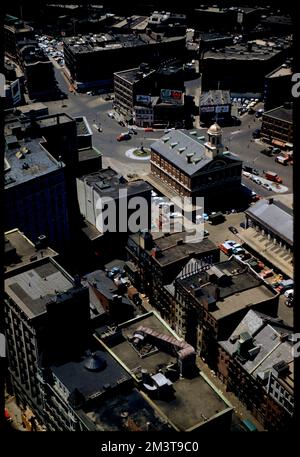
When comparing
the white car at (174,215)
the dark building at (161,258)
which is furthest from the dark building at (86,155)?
the dark building at (161,258)

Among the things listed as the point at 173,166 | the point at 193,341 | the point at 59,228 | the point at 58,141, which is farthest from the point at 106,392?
the point at 173,166

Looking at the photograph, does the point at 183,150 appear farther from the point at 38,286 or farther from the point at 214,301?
the point at 38,286

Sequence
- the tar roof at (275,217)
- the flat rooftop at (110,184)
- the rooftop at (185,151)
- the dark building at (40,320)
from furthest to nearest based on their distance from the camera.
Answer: the rooftop at (185,151)
the flat rooftop at (110,184)
the tar roof at (275,217)
the dark building at (40,320)

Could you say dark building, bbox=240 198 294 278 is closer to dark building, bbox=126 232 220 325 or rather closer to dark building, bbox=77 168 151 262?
dark building, bbox=126 232 220 325

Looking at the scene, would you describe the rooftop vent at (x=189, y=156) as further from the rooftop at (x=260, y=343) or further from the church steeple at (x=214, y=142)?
the rooftop at (x=260, y=343)

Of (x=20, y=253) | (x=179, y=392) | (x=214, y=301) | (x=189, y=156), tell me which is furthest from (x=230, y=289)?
(x=189, y=156)

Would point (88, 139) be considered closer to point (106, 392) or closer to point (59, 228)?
point (59, 228)

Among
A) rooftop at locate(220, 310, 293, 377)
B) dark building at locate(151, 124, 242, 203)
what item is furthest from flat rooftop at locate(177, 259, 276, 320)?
dark building at locate(151, 124, 242, 203)
